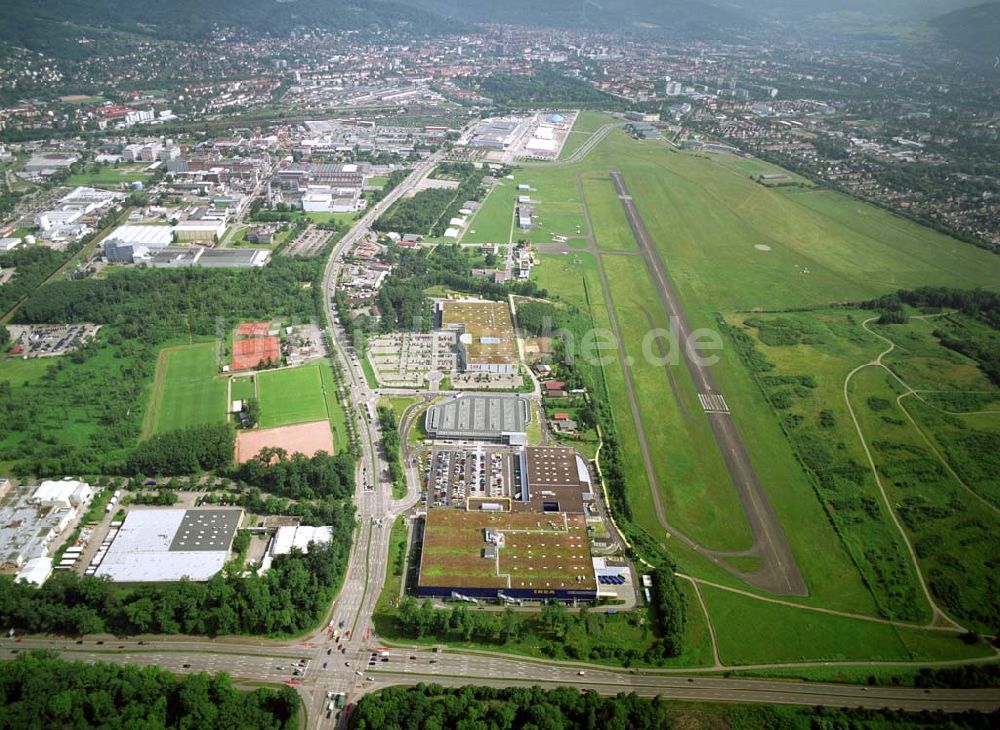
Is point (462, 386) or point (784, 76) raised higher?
point (784, 76)

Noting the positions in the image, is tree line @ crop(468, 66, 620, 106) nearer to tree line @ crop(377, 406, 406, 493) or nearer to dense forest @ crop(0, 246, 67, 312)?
dense forest @ crop(0, 246, 67, 312)

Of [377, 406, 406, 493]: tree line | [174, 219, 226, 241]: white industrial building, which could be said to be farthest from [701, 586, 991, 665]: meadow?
[174, 219, 226, 241]: white industrial building

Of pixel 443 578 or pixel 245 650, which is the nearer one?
pixel 245 650

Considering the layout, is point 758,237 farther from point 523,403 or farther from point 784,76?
point 784,76

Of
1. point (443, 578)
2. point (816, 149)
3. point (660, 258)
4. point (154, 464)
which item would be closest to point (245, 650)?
point (443, 578)

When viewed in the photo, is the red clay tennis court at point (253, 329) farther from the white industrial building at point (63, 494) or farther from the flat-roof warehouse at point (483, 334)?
the white industrial building at point (63, 494)

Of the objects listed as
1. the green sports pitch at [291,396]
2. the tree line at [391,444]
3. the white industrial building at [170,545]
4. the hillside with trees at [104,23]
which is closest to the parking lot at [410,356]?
the tree line at [391,444]

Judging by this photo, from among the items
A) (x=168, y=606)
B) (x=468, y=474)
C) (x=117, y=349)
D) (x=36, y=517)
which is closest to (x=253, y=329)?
(x=117, y=349)
